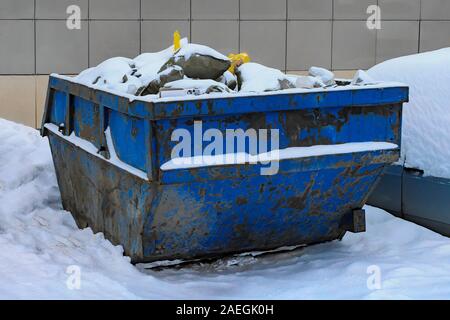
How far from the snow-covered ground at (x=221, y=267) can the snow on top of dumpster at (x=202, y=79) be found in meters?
1.06

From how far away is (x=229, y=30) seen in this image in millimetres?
9453

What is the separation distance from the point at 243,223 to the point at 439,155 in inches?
58.8

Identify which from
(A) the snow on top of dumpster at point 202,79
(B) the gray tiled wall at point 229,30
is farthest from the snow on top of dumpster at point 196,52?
(B) the gray tiled wall at point 229,30

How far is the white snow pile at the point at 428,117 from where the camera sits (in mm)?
5871

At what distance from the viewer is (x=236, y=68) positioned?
5.77 meters

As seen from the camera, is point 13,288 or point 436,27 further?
point 436,27

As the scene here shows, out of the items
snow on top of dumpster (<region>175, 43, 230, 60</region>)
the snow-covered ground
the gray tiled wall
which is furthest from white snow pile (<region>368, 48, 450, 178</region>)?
the gray tiled wall

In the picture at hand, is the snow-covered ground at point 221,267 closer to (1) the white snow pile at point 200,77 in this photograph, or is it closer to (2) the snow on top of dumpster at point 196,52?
(1) the white snow pile at point 200,77

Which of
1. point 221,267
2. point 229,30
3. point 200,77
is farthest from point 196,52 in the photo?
point 229,30

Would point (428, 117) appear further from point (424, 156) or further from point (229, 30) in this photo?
point (229, 30)

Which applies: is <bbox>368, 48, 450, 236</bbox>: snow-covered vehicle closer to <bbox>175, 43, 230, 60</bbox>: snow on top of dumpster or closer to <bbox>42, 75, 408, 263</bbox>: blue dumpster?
<bbox>42, 75, 408, 263</bbox>: blue dumpster

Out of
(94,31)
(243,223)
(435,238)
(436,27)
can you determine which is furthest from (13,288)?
(436,27)

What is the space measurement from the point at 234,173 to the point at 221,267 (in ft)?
2.90
